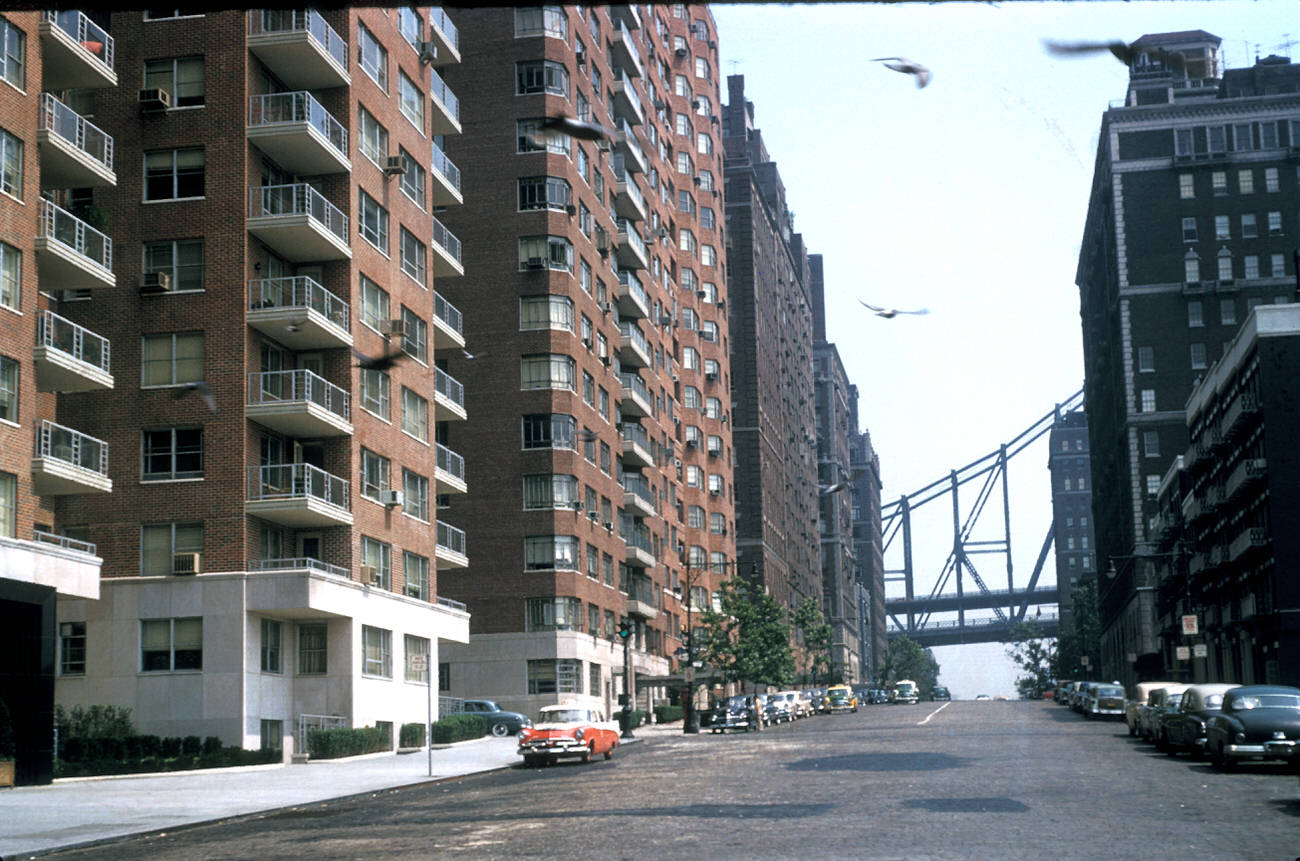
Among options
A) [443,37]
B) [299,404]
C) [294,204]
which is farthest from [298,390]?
[443,37]

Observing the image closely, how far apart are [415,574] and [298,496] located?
1127cm

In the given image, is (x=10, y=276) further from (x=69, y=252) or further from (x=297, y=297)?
(x=297, y=297)

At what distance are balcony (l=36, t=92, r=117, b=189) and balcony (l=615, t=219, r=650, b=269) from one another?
1803 inches

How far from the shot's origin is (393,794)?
31.0 meters

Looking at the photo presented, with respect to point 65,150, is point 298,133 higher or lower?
higher

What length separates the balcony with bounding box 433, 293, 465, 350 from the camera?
61750 millimetres

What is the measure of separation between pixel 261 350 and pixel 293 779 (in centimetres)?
1686

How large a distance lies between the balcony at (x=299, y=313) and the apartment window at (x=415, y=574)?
9565 millimetres

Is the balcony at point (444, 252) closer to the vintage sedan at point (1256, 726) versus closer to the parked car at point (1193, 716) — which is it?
the parked car at point (1193, 716)

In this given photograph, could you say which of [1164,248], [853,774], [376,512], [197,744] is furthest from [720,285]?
[853,774]

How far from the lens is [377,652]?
5300 cm

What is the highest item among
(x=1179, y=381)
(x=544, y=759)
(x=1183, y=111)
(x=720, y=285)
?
(x=1183, y=111)

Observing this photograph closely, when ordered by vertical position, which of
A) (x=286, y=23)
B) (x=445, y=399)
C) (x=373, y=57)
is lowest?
(x=445, y=399)

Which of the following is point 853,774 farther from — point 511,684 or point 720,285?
point 720,285
